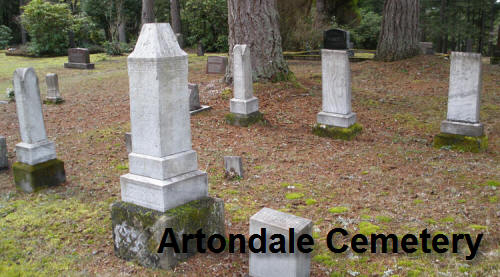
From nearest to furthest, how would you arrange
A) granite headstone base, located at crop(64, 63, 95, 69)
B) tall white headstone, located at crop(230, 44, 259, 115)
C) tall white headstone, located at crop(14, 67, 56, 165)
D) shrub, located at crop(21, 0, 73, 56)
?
tall white headstone, located at crop(14, 67, 56, 165)
tall white headstone, located at crop(230, 44, 259, 115)
granite headstone base, located at crop(64, 63, 95, 69)
shrub, located at crop(21, 0, 73, 56)

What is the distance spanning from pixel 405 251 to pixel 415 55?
12912 millimetres

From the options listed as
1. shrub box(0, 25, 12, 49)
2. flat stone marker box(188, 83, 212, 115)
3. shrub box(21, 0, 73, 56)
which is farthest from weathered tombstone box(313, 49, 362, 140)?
shrub box(0, 25, 12, 49)

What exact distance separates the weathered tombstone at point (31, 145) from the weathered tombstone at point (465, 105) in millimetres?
6920

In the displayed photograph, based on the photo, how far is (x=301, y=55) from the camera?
20875mm

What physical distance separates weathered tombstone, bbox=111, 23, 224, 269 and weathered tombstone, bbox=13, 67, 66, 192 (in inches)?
108

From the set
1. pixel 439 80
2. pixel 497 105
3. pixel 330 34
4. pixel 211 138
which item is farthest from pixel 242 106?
pixel 330 34

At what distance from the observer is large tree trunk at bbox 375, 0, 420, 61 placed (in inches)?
591

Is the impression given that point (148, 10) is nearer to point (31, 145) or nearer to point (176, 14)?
point (176, 14)

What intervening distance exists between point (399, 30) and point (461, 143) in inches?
330

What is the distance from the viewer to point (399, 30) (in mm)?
15289

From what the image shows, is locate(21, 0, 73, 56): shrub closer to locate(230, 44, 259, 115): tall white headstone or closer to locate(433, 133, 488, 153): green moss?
locate(230, 44, 259, 115): tall white headstone

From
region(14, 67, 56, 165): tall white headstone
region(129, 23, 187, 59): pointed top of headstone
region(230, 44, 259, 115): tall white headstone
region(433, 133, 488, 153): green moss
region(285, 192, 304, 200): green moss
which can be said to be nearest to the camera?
region(129, 23, 187, 59): pointed top of headstone

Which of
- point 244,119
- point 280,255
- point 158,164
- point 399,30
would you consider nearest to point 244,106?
point 244,119

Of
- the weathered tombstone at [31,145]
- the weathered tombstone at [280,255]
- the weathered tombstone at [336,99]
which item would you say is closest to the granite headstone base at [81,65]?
the weathered tombstone at [31,145]
